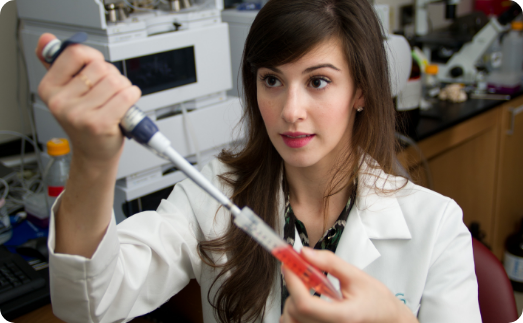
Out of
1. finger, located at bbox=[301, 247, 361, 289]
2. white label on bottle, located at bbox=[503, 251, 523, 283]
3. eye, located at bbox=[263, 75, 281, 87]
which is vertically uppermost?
eye, located at bbox=[263, 75, 281, 87]

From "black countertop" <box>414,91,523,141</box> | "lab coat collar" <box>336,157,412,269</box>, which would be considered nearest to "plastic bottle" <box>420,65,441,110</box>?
"black countertop" <box>414,91,523,141</box>

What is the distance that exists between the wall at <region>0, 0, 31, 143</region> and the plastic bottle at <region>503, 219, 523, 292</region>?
2455 mm

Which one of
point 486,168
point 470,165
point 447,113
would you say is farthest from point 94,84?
point 486,168

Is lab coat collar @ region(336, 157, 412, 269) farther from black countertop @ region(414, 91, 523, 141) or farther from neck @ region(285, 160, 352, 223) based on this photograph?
black countertop @ region(414, 91, 523, 141)

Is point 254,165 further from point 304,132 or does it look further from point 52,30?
point 52,30

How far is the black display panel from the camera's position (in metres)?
1.36

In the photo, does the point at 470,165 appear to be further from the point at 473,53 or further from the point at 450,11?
the point at 450,11

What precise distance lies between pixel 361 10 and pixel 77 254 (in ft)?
2.51

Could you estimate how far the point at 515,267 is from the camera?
246 cm

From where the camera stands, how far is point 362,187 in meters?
1.11

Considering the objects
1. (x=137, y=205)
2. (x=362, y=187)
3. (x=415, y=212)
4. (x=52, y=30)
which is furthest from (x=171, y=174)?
(x=415, y=212)

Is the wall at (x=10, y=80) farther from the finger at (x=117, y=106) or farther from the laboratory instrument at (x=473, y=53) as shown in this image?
the laboratory instrument at (x=473, y=53)

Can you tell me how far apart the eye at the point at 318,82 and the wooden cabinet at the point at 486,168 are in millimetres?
1202

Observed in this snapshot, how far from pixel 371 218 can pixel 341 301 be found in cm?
49
